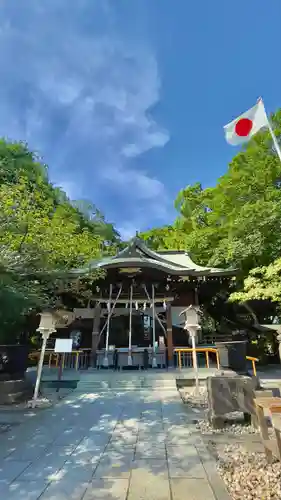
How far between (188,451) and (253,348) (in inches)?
434

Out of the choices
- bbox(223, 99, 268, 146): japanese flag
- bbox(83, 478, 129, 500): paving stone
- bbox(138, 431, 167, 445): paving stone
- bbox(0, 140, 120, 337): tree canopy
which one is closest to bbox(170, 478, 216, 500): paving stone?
bbox(83, 478, 129, 500): paving stone

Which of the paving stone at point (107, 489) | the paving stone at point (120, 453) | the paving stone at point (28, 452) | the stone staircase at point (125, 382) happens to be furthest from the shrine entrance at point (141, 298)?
the paving stone at point (107, 489)

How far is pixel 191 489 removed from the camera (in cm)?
285

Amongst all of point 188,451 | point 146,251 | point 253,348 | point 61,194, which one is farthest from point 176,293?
point 61,194

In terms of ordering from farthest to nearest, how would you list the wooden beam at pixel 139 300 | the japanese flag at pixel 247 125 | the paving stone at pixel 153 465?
1. the wooden beam at pixel 139 300
2. the japanese flag at pixel 247 125
3. the paving stone at pixel 153 465

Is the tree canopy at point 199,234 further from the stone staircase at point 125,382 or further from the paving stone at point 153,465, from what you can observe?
the paving stone at point 153,465

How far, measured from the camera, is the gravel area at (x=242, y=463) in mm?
2732

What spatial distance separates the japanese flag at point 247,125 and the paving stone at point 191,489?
6.33 m

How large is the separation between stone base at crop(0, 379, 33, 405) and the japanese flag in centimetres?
801

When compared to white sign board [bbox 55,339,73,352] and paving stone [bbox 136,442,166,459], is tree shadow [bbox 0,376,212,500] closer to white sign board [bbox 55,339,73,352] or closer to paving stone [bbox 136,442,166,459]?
paving stone [bbox 136,442,166,459]

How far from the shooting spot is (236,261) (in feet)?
42.1

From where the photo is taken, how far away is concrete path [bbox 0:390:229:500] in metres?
2.85

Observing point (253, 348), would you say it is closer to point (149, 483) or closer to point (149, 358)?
point (149, 358)

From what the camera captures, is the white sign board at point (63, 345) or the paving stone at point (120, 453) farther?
the white sign board at point (63, 345)
